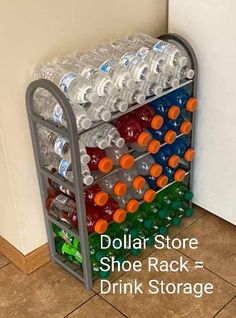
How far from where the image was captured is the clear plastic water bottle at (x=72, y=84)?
1.39 meters

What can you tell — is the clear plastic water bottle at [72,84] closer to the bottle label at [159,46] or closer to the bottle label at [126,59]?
the bottle label at [126,59]

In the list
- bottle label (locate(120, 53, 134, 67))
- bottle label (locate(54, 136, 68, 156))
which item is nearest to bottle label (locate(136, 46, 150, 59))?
bottle label (locate(120, 53, 134, 67))

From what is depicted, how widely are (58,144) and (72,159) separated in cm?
8

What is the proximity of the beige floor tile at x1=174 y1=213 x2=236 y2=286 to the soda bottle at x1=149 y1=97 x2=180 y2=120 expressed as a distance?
505mm

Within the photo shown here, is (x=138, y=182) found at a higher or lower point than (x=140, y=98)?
lower

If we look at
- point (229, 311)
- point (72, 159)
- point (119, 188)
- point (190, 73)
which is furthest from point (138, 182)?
point (229, 311)

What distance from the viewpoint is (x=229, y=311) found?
62.9 inches

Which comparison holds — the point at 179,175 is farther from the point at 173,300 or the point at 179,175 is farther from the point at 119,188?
the point at 173,300

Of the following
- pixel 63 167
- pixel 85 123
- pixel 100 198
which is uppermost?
pixel 85 123

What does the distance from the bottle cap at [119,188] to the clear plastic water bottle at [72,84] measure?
30 cm

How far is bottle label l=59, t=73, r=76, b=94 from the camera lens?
141 cm

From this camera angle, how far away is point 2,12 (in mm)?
1354

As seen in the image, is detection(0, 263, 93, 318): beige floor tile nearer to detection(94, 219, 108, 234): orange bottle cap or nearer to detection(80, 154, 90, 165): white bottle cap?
detection(94, 219, 108, 234): orange bottle cap

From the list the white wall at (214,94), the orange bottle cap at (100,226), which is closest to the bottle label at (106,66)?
the white wall at (214,94)
